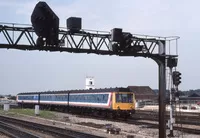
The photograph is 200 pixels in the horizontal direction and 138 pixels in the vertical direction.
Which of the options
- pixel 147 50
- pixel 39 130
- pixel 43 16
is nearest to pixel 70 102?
pixel 39 130

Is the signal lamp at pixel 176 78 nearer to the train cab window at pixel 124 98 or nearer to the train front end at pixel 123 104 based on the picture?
the train front end at pixel 123 104

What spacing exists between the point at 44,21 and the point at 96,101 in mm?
25587

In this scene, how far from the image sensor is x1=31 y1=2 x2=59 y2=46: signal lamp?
15211mm

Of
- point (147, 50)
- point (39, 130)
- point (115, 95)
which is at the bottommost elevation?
point (39, 130)

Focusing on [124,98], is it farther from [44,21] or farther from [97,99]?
[44,21]

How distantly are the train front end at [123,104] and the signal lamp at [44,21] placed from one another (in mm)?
20909

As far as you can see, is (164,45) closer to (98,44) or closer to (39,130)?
(98,44)

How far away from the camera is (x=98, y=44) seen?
19.4m

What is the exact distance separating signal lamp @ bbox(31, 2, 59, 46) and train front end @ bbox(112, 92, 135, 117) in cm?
2091

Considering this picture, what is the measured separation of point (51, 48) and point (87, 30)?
2.81 metres

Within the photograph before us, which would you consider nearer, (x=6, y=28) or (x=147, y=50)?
(x=6, y=28)

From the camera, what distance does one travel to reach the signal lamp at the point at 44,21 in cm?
1521

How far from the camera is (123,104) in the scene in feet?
120

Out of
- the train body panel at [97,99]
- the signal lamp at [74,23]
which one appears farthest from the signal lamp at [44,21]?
the train body panel at [97,99]
